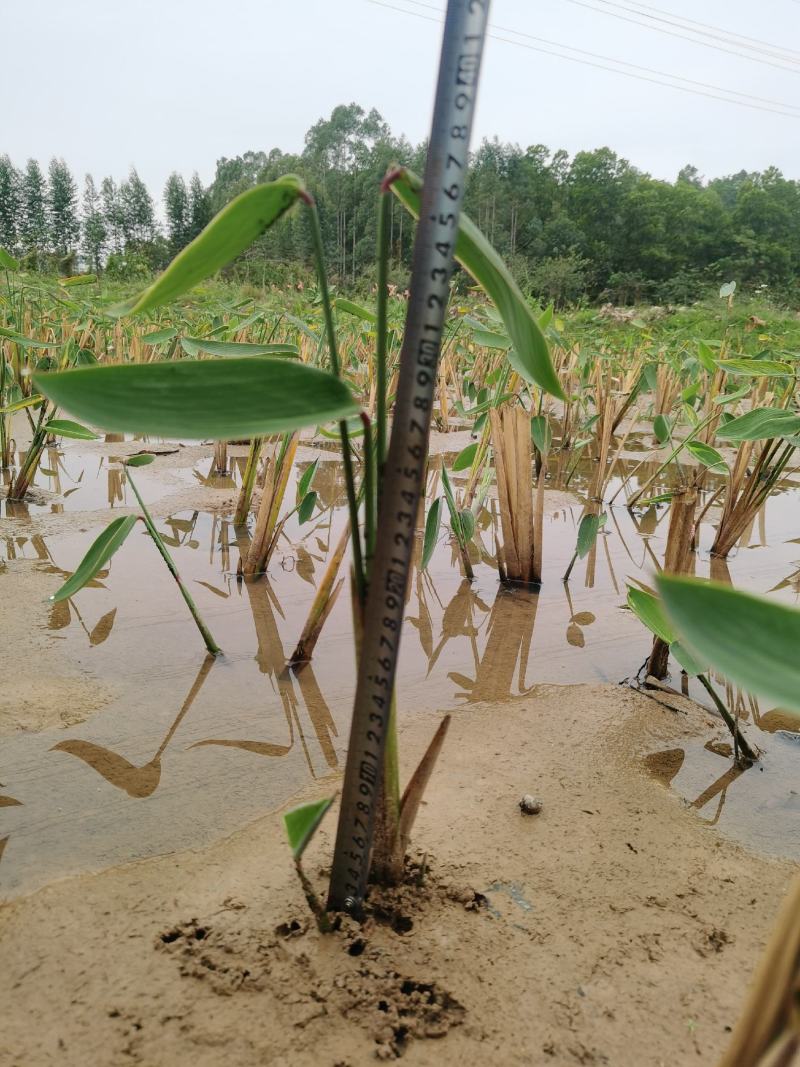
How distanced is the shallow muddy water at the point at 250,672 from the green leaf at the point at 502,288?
679 millimetres

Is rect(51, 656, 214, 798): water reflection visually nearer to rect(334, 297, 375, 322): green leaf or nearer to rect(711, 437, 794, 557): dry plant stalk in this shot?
rect(334, 297, 375, 322): green leaf

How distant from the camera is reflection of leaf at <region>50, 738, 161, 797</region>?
0.96 metres

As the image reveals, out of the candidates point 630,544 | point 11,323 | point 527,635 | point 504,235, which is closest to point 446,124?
point 527,635

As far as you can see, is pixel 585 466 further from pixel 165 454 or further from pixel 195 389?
pixel 195 389

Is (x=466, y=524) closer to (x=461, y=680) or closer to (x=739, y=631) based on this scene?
(x=461, y=680)

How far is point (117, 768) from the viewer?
998mm

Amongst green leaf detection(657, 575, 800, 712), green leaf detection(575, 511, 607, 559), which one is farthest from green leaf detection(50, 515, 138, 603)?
green leaf detection(575, 511, 607, 559)

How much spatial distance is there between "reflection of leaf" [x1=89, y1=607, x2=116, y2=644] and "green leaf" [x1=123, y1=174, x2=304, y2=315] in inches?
38.1

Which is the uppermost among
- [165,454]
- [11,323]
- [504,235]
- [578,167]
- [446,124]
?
[578,167]

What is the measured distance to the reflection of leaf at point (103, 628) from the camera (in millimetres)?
1373

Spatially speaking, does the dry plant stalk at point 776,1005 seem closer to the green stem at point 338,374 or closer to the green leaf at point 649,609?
the green stem at point 338,374

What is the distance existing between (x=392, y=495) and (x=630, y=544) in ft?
6.23

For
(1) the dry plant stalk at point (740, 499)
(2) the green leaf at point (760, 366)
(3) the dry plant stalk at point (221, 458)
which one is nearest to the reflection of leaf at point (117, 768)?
(2) the green leaf at point (760, 366)

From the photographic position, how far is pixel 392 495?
1.64ft
